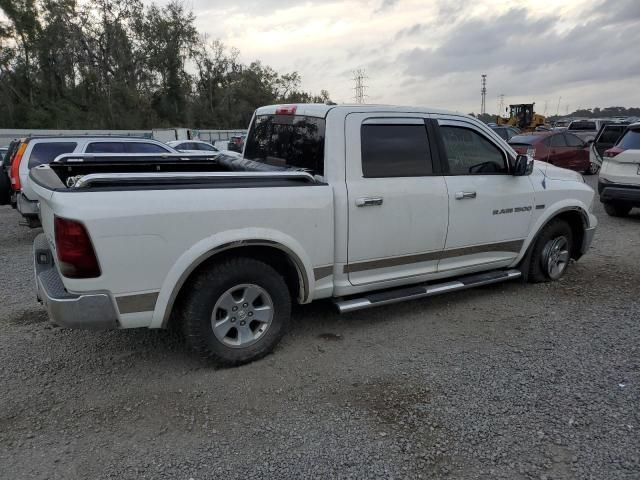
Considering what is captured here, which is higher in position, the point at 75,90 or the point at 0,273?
the point at 75,90

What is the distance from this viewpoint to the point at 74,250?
297 centimetres

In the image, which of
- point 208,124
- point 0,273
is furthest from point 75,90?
point 0,273

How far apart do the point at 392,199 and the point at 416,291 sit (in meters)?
0.90

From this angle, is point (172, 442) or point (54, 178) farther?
point (54, 178)

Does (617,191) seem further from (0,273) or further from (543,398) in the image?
(0,273)

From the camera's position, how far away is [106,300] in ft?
10.2

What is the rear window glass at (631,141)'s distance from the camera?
8.61 metres

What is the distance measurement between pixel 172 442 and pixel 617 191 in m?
8.75

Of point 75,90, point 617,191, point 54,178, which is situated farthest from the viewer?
point 75,90

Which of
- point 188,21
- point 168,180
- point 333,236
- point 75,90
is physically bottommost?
point 333,236

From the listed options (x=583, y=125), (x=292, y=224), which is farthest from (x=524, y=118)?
(x=292, y=224)

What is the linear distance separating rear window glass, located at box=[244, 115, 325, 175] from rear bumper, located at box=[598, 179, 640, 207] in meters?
7.00

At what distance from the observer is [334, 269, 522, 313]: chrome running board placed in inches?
160

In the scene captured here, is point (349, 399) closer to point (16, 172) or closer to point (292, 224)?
point (292, 224)
